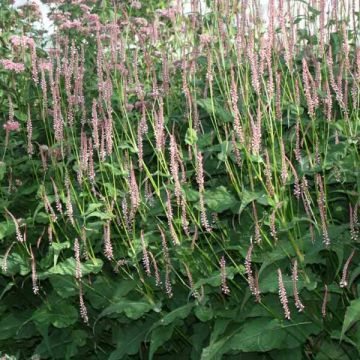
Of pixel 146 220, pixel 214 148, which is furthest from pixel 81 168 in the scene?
pixel 214 148

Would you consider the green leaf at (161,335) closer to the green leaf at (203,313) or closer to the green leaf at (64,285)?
the green leaf at (203,313)

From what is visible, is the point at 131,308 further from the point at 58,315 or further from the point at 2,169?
the point at 2,169

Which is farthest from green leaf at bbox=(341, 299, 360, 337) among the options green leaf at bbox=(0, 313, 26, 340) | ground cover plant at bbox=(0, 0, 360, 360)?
green leaf at bbox=(0, 313, 26, 340)

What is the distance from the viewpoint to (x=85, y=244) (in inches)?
160

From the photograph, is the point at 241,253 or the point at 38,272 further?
the point at 38,272

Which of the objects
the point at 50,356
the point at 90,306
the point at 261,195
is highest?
the point at 261,195

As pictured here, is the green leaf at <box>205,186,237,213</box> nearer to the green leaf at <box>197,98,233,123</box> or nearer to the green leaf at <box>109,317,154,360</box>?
the green leaf at <box>197,98,233,123</box>

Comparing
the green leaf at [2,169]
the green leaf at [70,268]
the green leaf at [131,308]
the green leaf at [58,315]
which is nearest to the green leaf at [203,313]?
the green leaf at [131,308]

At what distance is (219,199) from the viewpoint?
162 inches

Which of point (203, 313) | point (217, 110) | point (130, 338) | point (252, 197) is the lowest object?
point (130, 338)

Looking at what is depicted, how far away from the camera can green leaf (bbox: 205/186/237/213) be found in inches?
159

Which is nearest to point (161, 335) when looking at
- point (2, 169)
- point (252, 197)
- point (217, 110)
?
point (252, 197)

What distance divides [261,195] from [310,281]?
530 millimetres

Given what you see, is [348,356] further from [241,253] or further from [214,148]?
[214,148]
